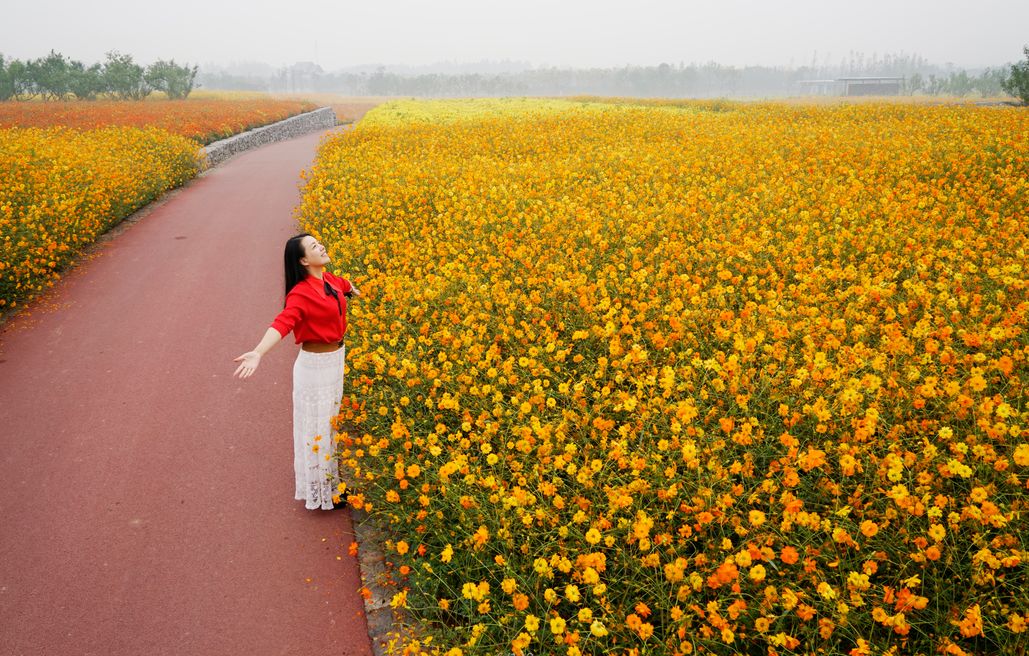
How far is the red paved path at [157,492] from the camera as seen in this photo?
10.9 feet

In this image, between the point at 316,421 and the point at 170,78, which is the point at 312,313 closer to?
the point at 316,421

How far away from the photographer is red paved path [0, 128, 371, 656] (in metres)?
3.31

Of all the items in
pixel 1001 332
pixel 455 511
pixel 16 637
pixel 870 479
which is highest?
pixel 1001 332

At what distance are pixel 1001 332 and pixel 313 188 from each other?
10.1 metres

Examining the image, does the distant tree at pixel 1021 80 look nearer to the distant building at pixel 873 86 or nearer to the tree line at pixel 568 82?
the distant building at pixel 873 86

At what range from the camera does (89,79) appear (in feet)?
147

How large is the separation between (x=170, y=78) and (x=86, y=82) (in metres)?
5.58

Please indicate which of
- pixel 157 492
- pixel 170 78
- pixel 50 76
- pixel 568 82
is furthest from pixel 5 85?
pixel 568 82

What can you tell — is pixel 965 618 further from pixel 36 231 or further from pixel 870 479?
pixel 36 231

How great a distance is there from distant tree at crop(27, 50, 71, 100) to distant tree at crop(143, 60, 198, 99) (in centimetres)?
529

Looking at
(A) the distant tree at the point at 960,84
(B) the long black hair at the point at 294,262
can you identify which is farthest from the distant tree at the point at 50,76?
(A) the distant tree at the point at 960,84

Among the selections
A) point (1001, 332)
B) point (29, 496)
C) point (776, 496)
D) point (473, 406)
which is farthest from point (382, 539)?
point (1001, 332)

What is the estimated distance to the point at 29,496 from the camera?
431 centimetres

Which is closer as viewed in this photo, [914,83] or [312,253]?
[312,253]
